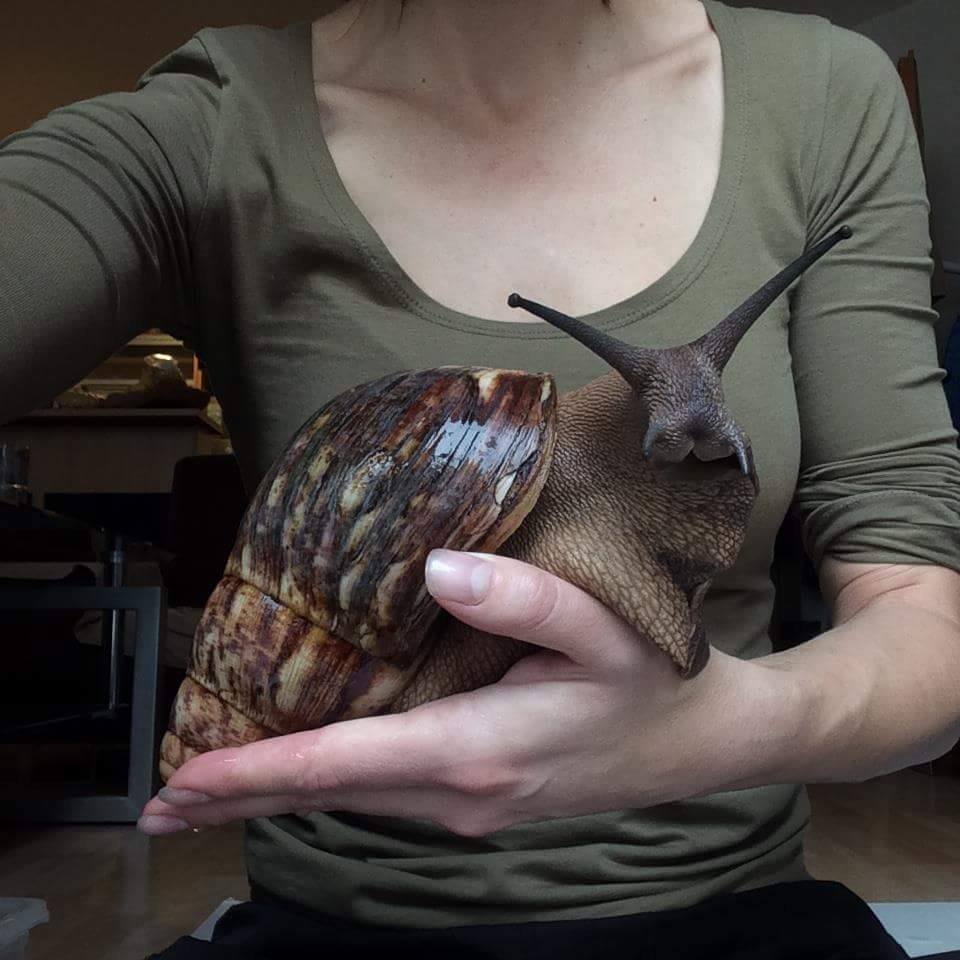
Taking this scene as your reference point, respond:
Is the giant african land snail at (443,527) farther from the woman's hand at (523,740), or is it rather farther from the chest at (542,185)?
the chest at (542,185)

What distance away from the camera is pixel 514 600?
59 cm

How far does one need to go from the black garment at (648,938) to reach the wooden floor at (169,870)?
4.32 ft

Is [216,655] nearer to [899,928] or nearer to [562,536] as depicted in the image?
[562,536]

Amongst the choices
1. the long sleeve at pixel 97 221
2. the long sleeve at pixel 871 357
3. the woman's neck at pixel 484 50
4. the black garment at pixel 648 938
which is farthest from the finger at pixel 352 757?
the woman's neck at pixel 484 50

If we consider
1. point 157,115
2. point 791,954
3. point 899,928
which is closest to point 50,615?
point 899,928

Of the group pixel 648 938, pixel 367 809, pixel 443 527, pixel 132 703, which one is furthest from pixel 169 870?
pixel 443 527

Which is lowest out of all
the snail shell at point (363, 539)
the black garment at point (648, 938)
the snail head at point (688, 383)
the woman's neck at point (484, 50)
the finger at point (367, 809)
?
the black garment at point (648, 938)

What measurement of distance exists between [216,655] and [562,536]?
0.78 ft

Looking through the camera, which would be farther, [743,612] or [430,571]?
[743,612]

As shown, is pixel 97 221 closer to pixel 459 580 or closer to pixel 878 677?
pixel 459 580

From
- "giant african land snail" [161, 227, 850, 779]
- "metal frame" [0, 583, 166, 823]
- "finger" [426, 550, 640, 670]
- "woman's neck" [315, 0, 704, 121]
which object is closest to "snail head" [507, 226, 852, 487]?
"giant african land snail" [161, 227, 850, 779]

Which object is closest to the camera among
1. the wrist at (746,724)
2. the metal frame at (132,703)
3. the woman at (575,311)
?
the wrist at (746,724)

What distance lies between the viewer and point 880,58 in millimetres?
1126

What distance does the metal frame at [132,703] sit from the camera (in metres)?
2.98
